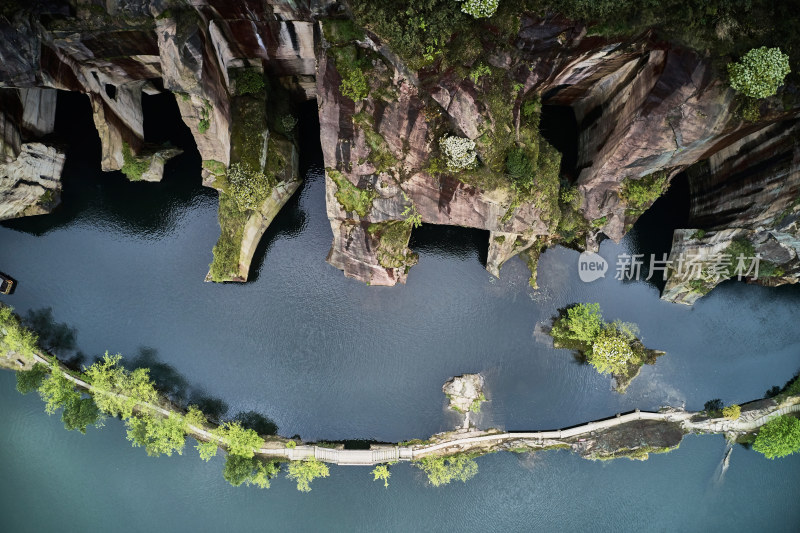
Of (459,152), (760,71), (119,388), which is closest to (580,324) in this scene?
(459,152)

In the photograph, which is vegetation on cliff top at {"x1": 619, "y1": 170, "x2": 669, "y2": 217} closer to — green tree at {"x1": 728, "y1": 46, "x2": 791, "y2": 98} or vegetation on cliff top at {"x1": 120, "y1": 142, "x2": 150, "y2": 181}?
green tree at {"x1": 728, "y1": 46, "x2": 791, "y2": 98}

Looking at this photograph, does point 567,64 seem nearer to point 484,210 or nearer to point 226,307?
point 484,210

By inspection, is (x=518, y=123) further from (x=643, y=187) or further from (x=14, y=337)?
(x=14, y=337)

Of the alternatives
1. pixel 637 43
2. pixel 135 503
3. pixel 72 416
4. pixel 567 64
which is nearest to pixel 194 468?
pixel 135 503

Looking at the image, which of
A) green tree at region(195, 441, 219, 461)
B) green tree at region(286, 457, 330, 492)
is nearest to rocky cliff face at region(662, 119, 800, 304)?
green tree at region(286, 457, 330, 492)

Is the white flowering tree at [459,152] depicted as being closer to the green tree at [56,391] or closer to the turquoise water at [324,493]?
the turquoise water at [324,493]

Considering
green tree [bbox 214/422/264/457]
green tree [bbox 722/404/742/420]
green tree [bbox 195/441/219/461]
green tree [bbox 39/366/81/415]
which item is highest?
green tree [bbox 722/404/742/420]
